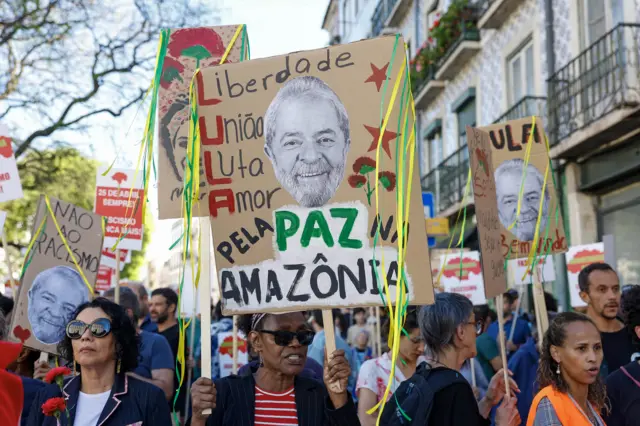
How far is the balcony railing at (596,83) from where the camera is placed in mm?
11531

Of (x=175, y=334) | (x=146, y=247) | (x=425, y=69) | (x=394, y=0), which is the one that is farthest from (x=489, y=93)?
(x=146, y=247)

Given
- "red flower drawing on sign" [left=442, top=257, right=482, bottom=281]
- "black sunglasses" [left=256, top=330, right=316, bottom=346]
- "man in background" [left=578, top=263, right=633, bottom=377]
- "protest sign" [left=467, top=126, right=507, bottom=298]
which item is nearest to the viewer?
"black sunglasses" [left=256, top=330, right=316, bottom=346]

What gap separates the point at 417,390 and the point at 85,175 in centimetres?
1945

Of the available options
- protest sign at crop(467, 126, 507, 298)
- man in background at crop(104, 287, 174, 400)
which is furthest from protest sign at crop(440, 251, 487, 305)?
man in background at crop(104, 287, 174, 400)


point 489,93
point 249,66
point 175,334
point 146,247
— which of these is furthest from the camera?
point 146,247

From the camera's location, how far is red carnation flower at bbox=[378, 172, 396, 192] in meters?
3.52

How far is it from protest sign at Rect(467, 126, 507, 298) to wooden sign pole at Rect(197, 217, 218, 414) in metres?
1.76

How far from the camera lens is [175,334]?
7176 millimetres

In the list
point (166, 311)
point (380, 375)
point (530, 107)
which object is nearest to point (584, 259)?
point (166, 311)

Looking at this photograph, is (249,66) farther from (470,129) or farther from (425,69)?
(425,69)

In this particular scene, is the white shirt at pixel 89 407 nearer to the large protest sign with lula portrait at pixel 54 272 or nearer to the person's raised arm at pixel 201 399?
the person's raised arm at pixel 201 399

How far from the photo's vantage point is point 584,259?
352 inches

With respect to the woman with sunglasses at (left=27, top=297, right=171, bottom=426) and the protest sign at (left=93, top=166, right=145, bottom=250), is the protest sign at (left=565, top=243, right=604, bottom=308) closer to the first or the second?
the protest sign at (left=93, top=166, right=145, bottom=250)

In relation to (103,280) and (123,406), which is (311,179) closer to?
(123,406)
